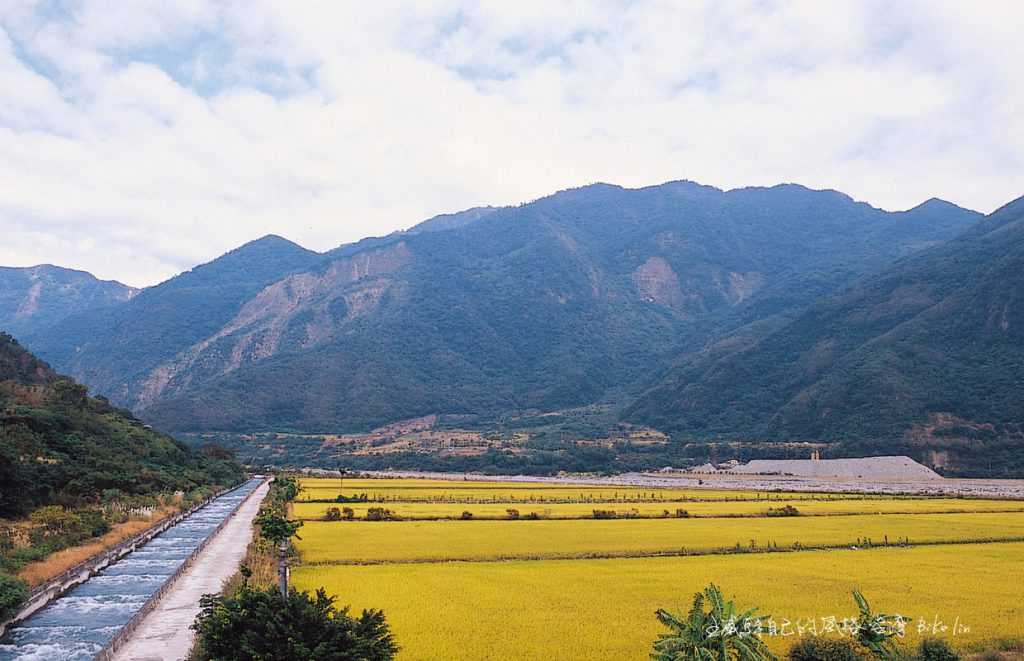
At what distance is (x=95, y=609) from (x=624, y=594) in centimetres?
1743

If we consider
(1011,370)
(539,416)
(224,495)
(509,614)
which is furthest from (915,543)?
(539,416)

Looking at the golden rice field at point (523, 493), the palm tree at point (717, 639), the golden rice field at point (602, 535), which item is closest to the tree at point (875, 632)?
the palm tree at point (717, 639)

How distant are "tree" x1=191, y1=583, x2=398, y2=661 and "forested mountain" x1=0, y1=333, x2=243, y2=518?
119 ft

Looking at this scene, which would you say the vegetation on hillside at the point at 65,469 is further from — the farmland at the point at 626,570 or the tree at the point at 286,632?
the tree at the point at 286,632

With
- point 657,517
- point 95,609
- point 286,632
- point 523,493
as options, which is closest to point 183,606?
point 95,609

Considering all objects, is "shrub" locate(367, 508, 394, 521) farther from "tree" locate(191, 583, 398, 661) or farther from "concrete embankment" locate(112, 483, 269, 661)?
"tree" locate(191, 583, 398, 661)

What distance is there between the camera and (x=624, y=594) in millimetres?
25375

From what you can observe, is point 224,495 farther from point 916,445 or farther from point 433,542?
point 916,445

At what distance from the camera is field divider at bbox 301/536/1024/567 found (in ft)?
105

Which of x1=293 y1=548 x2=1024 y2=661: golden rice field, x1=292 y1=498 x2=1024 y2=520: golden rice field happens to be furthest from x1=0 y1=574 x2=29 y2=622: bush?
x1=292 y1=498 x2=1024 y2=520: golden rice field

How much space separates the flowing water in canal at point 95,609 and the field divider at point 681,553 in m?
6.53

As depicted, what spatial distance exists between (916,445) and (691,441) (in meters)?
40.6

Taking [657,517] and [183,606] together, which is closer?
[183,606]

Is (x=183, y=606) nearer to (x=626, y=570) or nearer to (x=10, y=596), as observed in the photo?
(x=10, y=596)
